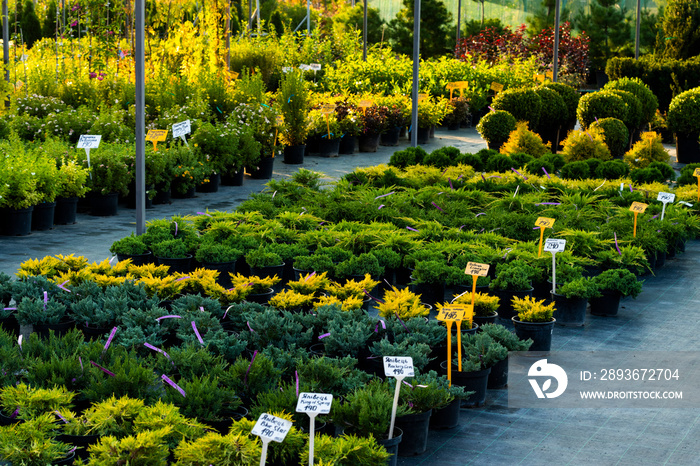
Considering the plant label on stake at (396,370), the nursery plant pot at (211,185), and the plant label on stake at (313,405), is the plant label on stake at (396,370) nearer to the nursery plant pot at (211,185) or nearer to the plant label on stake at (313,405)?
the plant label on stake at (313,405)

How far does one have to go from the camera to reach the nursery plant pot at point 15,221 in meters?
8.89

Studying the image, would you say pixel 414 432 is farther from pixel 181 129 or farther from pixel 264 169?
pixel 264 169

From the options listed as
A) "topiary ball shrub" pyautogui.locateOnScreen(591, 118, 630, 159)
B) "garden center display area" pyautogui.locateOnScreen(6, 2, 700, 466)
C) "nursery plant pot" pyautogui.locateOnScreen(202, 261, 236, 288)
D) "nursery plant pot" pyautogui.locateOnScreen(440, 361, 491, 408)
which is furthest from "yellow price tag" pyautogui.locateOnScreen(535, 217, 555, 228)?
"topiary ball shrub" pyautogui.locateOnScreen(591, 118, 630, 159)

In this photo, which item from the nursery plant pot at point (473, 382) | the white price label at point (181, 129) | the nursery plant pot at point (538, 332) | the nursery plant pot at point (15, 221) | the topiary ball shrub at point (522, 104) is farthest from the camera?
the topiary ball shrub at point (522, 104)

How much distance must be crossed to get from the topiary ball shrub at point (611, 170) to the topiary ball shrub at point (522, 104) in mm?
4015

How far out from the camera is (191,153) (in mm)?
11297

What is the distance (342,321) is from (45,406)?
6.26ft

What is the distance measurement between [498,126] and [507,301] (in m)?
8.31

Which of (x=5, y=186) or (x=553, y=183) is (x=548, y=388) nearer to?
(x=553, y=183)

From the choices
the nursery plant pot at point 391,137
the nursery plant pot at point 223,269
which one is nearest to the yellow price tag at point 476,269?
the nursery plant pot at point 223,269

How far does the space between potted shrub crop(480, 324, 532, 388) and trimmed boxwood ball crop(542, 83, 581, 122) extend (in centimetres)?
1107

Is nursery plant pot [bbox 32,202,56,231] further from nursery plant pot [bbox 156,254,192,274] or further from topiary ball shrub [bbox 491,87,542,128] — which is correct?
topiary ball shrub [bbox 491,87,542,128]

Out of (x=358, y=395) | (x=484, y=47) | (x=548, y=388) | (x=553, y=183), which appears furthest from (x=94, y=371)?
(x=484, y=47)

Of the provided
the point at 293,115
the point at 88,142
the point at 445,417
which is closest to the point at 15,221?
the point at 88,142
